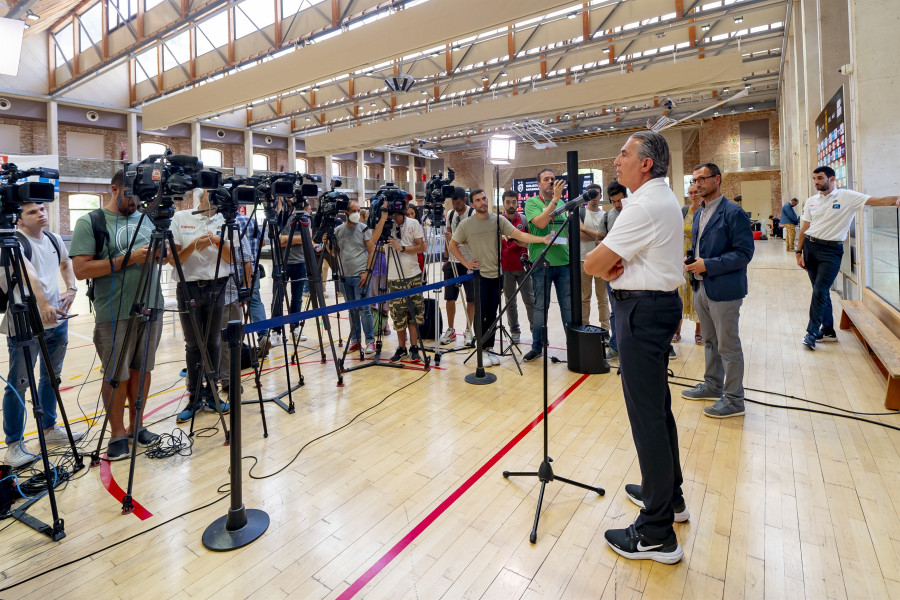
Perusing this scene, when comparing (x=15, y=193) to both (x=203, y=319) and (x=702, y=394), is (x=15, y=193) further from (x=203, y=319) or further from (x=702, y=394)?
(x=702, y=394)

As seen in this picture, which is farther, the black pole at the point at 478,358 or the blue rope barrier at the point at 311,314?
the black pole at the point at 478,358

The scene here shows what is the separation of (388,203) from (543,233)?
1.42 meters

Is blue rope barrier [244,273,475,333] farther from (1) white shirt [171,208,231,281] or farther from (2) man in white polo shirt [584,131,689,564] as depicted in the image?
(2) man in white polo shirt [584,131,689,564]

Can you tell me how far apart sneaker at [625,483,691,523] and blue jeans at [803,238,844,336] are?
→ 11.3ft

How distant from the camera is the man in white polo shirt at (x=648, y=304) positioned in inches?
62.0

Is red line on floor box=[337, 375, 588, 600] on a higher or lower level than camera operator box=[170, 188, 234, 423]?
lower

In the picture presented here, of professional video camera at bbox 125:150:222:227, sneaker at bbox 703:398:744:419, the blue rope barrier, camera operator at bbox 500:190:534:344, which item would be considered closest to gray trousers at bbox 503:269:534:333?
camera operator at bbox 500:190:534:344

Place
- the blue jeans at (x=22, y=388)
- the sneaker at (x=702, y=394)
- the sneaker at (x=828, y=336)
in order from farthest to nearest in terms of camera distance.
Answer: the sneaker at (x=828, y=336) < the sneaker at (x=702, y=394) < the blue jeans at (x=22, y=388)

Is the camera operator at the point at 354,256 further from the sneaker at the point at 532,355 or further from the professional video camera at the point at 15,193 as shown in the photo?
the professional video camera at the point at 15,193

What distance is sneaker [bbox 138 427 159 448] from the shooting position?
278 cm

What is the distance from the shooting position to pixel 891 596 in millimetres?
1507

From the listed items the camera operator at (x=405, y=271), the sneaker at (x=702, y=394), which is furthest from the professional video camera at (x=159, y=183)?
the sneaker at (x=702, y=394)

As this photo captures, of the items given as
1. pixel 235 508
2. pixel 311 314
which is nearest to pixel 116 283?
pixel 311 314

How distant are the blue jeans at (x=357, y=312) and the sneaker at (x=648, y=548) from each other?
10.7 ft
